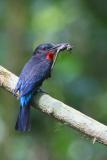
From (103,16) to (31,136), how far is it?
1.56m

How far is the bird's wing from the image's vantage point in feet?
16.0

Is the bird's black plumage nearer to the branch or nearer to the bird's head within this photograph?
the bird's head

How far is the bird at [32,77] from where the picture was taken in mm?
4871

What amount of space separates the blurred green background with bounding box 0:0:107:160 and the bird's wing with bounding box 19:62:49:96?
227 cm

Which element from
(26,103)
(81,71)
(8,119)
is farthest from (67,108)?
(81,71)

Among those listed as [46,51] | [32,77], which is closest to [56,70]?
[46,51]

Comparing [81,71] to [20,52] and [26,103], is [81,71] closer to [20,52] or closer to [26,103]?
[20,52]

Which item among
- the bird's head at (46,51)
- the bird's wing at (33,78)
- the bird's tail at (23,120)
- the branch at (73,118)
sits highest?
the bird's head at (46,51)

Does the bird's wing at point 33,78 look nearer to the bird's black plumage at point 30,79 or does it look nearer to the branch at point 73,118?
the bird's black plumage at point 30,79

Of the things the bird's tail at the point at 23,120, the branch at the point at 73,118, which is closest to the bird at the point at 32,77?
the bird's tail at the point at 23,120

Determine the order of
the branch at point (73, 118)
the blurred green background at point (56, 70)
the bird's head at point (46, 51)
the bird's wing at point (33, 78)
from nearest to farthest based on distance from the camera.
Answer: the branch at point (73, 118)
the bird's wing at point (33, 78)
the bird's head at point (46, 51)
the blurred green background at point (56, 70)

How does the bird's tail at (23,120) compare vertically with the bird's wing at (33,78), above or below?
below

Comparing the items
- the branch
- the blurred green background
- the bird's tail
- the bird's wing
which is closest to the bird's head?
Answer: the bird's wing

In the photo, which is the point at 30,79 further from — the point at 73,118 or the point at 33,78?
the point at 73,118
